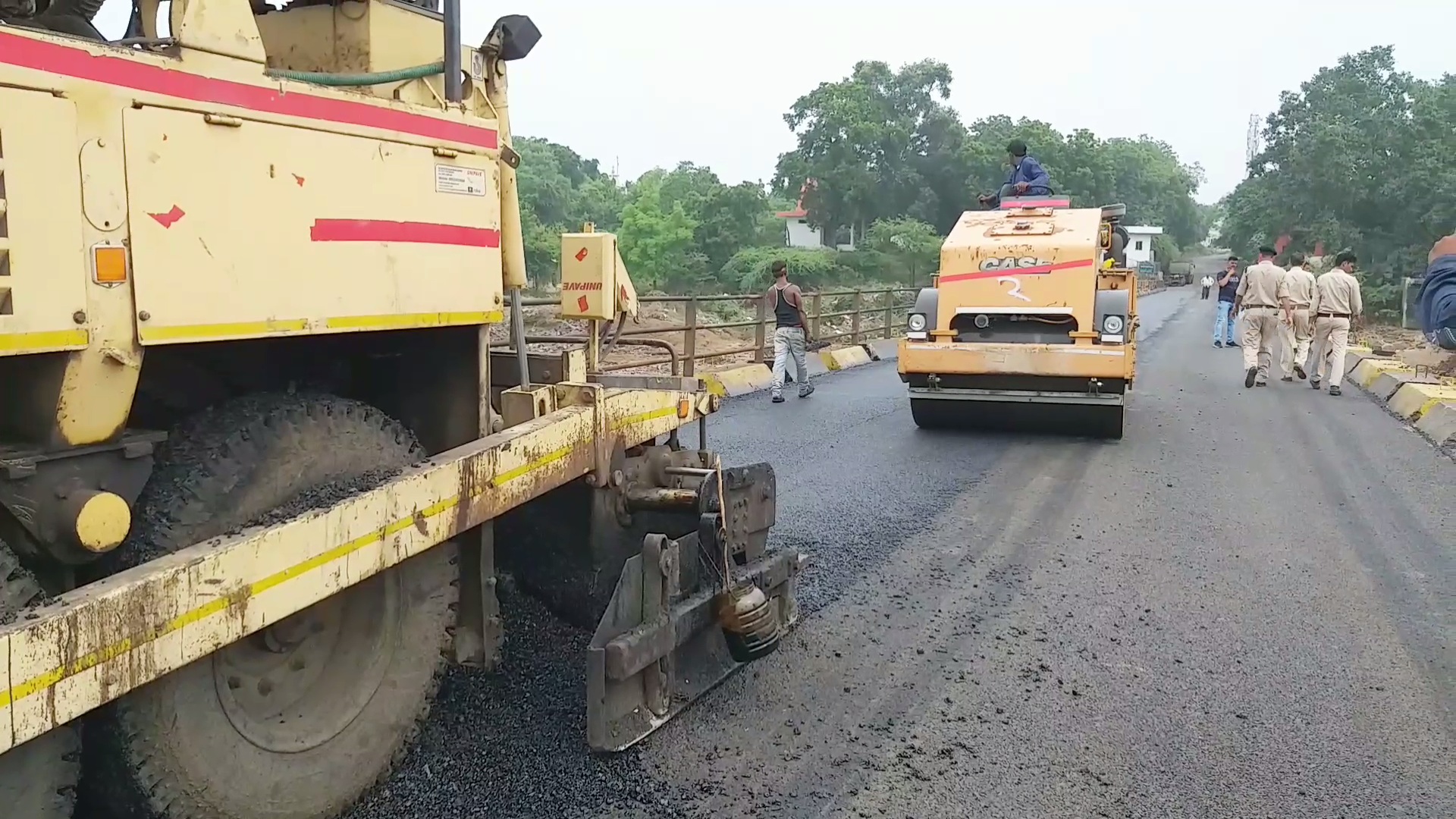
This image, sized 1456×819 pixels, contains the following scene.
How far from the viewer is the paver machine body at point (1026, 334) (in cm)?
908

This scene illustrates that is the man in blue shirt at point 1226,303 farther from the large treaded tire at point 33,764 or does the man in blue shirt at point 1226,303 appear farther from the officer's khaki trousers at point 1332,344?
the large treaded tire at point 33,764

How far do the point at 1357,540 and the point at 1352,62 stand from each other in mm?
46908

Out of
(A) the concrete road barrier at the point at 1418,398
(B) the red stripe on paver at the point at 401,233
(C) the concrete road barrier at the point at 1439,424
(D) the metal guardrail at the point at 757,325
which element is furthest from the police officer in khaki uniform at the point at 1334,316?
(B) the red stripe on paver at the point at 401,233

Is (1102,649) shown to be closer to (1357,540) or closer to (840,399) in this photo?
(1357,540)

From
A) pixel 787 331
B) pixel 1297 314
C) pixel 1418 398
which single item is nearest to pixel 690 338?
pixel 787 331

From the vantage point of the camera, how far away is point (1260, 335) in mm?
14219

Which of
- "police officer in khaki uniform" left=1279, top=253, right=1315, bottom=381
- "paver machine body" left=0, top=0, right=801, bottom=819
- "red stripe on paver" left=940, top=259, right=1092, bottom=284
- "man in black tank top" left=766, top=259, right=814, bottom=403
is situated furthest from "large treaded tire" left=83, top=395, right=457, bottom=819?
"police officer in khaki uniform" left=1279, top=253, right=1315, bottom=381

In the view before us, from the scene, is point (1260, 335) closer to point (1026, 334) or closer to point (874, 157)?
point (1026, 334)

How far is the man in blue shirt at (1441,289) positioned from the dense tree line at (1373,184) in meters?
24.7

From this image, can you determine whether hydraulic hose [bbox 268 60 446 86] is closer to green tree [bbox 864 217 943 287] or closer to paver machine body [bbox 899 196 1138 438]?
paver machine body [bbox 899 196 1138 438]

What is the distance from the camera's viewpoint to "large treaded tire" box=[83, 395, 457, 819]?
8.40 feet

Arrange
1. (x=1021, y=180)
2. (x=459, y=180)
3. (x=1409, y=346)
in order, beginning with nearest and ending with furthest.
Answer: (x=459, y=180), (x=1021, y=180), (x=1409, y=346)

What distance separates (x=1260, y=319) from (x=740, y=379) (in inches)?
259

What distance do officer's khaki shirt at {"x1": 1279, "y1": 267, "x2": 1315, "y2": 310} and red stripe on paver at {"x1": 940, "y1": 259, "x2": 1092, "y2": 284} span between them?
20.5 ft
